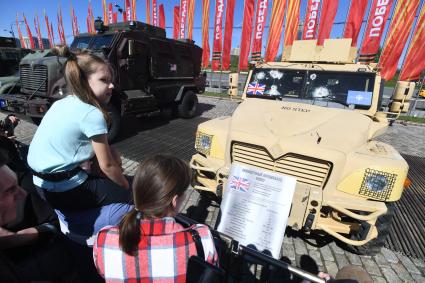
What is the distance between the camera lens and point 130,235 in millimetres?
1084

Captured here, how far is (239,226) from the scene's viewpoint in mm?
2328

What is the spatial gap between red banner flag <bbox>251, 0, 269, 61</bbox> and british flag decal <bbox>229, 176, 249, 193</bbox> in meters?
12.6

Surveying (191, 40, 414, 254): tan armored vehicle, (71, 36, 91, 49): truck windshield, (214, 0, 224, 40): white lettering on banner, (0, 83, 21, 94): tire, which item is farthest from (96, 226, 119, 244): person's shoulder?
(214, 0, 224, 40): white lettering on banner

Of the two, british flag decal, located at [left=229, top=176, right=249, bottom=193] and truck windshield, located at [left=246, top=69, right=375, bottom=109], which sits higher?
truck windshield, located at [left=246, top=69, right=375, bottom=109]

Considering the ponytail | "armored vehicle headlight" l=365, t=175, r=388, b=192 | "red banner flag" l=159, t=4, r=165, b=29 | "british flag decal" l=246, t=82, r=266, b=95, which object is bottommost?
"armored vehicle headlight" l=365, t=175, r=388, b=192

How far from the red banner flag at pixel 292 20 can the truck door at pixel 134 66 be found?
9510 millimetres

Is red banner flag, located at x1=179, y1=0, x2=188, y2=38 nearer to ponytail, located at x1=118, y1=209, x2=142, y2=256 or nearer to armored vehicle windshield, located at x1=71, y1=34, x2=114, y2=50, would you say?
armored vehicle windshield, located at x1=71, y1=34, x2=114, y2=50

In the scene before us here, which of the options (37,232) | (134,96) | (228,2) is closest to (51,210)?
(37,232)

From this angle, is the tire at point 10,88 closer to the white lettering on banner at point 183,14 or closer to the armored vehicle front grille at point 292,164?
the armored vehicle front grille at point 292,164

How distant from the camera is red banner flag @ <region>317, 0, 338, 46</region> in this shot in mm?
11966

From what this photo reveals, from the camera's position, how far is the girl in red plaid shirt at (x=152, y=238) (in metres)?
1.12

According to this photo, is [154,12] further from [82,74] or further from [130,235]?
[130,235]

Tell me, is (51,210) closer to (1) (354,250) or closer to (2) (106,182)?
(2) (106,182)

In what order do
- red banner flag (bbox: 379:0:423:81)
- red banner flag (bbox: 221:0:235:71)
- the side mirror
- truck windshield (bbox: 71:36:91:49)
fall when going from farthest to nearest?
red banner flag (bbox: 221:0:235:71)
red banner flag (bbox: 379:0:423:81)
truck windshield (bbox: 71:36:91:49)
the side mirror
